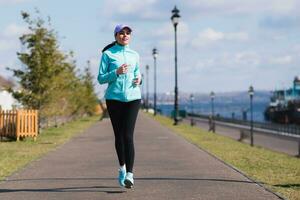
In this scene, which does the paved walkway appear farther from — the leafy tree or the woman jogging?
the leafy tree

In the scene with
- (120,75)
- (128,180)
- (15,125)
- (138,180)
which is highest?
(120,75)

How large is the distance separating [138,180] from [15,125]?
12926mm

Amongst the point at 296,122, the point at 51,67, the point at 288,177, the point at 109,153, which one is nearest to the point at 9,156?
the point at 109,153

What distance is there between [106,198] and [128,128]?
1.02m

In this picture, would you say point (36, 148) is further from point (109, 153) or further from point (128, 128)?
point (128, 128)

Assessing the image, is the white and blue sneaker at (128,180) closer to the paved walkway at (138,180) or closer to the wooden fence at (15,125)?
the paved walkway at (138,180)

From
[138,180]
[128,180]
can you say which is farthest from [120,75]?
[138,180]

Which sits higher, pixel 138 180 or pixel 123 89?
pixel 123 89

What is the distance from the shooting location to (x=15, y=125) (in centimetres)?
2228

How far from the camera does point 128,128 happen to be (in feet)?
28.5

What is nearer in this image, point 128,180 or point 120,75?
point 120,75

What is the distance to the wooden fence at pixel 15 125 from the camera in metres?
22.2

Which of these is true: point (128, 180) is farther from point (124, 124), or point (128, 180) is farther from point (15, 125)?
point (15, 125)

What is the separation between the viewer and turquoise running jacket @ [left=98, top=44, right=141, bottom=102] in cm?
852
